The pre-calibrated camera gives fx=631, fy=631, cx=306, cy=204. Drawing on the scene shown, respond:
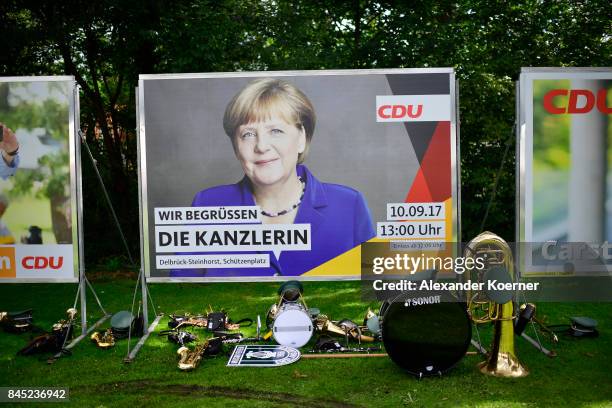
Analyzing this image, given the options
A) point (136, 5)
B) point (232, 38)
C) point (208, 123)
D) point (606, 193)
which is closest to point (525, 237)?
point (606, 193)

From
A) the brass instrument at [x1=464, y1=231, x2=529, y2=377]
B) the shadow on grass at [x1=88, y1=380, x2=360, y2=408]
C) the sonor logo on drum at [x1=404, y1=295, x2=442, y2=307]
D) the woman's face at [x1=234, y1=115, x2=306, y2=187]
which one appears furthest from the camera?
the woman's face at [x1=234, y1=115, x2=306, y2=187]

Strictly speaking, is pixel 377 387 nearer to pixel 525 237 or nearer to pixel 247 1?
pixel 525 237

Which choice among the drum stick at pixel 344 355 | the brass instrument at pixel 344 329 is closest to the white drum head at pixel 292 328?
the drum stick at pixel 344 355

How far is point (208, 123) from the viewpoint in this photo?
743 centimetres

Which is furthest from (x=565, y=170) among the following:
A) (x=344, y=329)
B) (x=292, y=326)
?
(x=292, y=326)

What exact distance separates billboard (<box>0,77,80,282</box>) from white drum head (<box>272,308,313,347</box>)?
99.8 inches

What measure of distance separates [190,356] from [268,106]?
2969mm

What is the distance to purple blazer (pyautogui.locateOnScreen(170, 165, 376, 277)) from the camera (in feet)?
24.6

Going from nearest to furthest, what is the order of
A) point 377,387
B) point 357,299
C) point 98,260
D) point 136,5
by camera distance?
point 377,387 → point 357,299 → point 136,5 → point 98,260

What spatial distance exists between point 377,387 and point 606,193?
138 inches

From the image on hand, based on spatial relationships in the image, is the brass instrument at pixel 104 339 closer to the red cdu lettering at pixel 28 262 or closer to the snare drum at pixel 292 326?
the red cdu lettering at pixel 28 262

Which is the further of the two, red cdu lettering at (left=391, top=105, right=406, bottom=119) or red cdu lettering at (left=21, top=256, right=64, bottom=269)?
red cdu lettering at (left=21, top=256, right=64, bottom=269)

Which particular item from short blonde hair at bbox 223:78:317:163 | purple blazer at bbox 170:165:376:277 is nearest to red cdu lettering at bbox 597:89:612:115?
purple blazer at bbox 170:165:376:277

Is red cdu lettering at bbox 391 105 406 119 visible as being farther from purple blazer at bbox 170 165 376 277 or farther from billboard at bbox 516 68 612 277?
billboard at bbox 516 68 612 277
